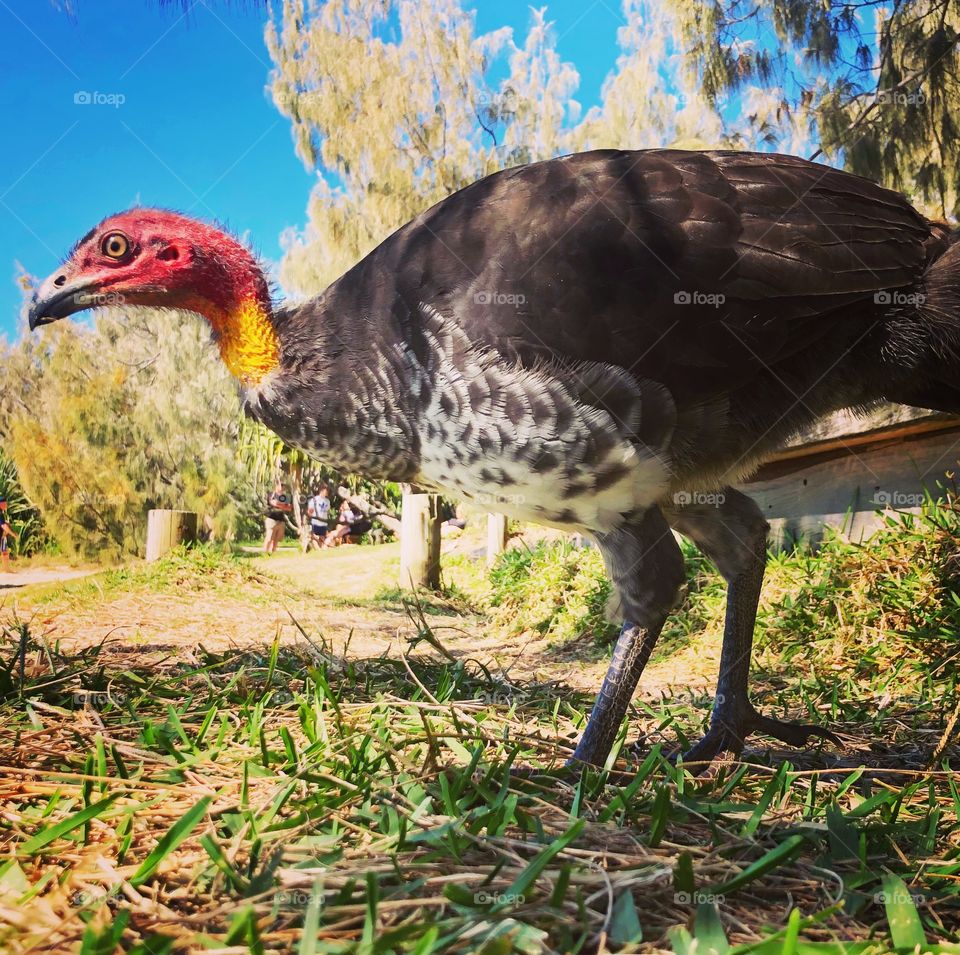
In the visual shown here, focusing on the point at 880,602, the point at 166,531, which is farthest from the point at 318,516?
the point at 880,602

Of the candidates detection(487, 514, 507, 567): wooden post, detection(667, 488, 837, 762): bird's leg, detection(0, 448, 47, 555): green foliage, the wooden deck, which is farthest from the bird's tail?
detection(487, 514, 507, 567): wooden post

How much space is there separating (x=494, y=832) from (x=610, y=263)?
1230 millimetres

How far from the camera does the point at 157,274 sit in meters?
2.37

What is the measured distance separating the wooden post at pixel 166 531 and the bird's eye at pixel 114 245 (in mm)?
4057

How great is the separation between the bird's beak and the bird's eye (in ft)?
0.34

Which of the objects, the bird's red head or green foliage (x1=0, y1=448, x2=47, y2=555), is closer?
the bird's red head

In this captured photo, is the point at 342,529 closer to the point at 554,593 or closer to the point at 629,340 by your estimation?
the point at 554,593

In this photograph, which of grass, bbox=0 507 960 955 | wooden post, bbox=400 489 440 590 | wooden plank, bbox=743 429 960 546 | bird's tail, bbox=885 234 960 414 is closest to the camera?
grass, bbox=0 507 960 955

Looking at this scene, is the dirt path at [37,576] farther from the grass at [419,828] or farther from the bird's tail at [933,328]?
the bird's tail at [933,328]

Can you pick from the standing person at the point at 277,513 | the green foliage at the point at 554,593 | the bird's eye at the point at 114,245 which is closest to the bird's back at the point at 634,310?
the bird's eye at the point at 114,245

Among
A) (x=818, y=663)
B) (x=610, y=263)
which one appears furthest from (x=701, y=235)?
(x=818, y=663)

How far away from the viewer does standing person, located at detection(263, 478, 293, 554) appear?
8.43 metres

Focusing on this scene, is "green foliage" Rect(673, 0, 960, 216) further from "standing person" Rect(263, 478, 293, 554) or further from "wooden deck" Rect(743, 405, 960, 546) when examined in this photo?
"standing person" Rect(263, 478, 293, 554)

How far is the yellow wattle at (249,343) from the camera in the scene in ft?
7.29
